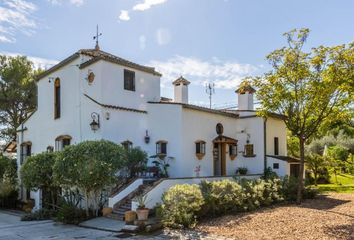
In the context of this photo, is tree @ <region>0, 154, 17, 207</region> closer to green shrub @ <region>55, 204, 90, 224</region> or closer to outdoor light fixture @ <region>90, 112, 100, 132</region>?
outdoor light fixture @ <region>90, 112, 100, 132</region>

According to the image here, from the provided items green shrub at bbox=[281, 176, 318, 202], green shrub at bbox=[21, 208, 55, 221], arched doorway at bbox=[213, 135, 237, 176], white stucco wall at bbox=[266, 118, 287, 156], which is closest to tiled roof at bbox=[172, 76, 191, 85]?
arched doorway at bbox=[213, 135, 237, 176]

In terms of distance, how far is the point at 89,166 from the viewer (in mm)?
14672

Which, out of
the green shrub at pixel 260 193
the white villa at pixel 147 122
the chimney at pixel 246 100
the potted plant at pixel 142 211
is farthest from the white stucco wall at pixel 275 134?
the potted plant at pixel 142 211

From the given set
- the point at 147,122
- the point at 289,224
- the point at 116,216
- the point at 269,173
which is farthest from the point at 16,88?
the point at 289,224

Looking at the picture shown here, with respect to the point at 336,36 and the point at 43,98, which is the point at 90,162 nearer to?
the point at 43,98

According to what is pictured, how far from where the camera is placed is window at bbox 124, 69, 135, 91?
1945 cm

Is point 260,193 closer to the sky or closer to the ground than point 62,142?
closer to the ground

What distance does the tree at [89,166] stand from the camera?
14.7 m

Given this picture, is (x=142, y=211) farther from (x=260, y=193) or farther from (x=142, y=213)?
(x=260, y=193)

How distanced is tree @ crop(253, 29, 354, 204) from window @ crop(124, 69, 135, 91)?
22.8 feet

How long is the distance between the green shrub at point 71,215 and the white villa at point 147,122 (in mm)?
1783

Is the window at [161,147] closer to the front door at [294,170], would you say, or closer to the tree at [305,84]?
the tree at [305,84]

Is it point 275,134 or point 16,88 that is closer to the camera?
point 275,134

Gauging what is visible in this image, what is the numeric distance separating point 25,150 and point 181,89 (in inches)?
467
